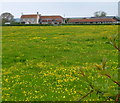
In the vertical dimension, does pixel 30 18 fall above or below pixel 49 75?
above

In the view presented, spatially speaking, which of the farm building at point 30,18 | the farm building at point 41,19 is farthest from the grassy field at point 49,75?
the farm building at point 30,18

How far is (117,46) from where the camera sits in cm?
269

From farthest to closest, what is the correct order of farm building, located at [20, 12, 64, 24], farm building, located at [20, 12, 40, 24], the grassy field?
farm building, located at [20, 12, 40, 24], farm building, located at [20, 12, 64, 24], the grassy field

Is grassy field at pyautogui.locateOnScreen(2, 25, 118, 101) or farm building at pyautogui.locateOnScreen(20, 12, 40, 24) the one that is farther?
farm building at pyautogui.locateOnScreen(20, 12, 40, 24)

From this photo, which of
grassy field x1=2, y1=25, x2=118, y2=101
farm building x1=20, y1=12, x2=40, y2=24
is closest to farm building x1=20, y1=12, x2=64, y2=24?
farm building x1=20, y1=12, x2=40, y2=24

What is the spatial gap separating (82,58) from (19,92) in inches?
266

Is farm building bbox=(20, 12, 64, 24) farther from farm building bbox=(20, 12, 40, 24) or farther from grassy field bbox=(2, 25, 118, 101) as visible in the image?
grassy field bbox=(2, 25, 118, 101)

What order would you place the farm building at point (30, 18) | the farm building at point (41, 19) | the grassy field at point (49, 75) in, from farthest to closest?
the farm building at point (30, 18) < the farm building at point (41, 19) < the grassy field at point (49, 75)

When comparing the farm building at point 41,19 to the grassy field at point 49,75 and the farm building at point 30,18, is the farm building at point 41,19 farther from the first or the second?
the grassy field at point 49,75

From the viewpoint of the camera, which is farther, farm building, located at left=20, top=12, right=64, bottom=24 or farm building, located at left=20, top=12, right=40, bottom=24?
farm building, located at left=20, top=12, right=40, bottom=24

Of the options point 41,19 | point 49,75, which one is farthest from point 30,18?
point 49,75

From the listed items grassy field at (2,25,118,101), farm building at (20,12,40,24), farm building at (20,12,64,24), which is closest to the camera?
grassy field at (2,25,118,101)

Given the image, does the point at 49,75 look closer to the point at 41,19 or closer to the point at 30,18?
the point at 41,19

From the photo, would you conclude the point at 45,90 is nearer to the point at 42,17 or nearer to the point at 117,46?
the point at 117,46
